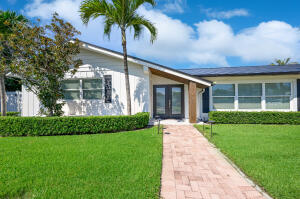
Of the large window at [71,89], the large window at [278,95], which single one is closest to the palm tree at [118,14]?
the large window at [71,89]

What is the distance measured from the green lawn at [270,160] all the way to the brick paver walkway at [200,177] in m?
0.29

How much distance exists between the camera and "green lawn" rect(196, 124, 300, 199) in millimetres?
2391

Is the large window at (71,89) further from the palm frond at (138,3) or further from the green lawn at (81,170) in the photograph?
the palm frond at (138,3)

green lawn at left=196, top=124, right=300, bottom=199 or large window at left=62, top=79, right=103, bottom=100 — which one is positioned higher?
large window at left=62, top=79, right=103, bottom=100

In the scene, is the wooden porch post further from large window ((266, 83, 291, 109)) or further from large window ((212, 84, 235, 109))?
large window ((266, 83, 291, 109))

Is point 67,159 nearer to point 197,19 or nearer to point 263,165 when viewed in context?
point 263,165

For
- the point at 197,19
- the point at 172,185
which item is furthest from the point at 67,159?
the point at 197,19

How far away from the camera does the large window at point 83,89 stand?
28.9 feet

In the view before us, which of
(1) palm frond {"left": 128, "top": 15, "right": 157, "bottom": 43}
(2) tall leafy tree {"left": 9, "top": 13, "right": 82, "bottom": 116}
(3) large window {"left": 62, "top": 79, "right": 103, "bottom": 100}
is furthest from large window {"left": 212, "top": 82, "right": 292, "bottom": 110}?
(2) tall leafy tree {"left": 9, "top": 13, "right": 82, "bottom": 116}

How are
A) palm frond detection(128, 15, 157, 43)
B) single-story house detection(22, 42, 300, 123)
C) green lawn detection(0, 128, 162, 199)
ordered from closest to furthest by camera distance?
green lawn detection(0, 128, 162, 199)
palm frond detection(128, 15, 157, 43)
single-story house detection(22, 42, 300, 123)

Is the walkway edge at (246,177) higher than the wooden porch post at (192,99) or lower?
lower

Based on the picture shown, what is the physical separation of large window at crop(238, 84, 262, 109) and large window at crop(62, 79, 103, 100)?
9.51m

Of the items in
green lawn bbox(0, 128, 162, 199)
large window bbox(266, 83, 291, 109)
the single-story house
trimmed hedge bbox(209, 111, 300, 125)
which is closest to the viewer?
green lawn bbox(0, 128, 162, 199)

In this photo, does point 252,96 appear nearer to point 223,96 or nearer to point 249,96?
point 249,96
